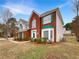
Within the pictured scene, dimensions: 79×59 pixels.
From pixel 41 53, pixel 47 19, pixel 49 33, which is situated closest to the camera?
pixel 41 53

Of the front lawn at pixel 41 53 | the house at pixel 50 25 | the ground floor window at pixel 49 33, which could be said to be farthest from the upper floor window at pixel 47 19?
the front lawn at pixel 41 53

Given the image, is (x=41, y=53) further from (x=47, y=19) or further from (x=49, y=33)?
(x=47, y=19)

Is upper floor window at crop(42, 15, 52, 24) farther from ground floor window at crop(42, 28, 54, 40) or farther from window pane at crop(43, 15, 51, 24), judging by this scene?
ground floor window at crop(42, 28, 54, 40)

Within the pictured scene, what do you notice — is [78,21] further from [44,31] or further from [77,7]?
[44,31]

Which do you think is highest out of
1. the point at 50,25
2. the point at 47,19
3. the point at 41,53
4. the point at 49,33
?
the point at 47,19

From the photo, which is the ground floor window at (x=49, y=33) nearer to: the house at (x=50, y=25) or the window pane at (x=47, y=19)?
the house at (x=50, y=25)

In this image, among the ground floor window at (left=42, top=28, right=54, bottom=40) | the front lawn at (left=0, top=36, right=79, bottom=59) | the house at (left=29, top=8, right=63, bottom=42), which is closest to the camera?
the front lawn at (left=0, top=36, right=79, bottom=59)

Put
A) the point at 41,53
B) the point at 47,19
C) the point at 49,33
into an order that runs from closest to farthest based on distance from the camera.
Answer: the point at 41,53 → the point at 49,33 → the point at 47,19

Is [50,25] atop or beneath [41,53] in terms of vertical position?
atop

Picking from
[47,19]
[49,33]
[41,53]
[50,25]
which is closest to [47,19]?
[47,19]

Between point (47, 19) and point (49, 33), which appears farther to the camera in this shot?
point (47, 19)

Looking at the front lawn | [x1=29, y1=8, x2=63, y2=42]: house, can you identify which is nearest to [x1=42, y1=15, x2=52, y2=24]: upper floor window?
[x1=29, y1=8, x2=63, y2=42]: house

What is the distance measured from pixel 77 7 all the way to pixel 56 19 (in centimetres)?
809

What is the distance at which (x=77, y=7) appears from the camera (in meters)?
29.9
